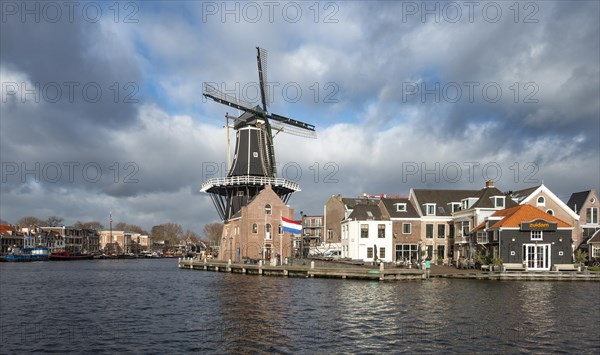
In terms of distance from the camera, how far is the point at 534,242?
2130 inches

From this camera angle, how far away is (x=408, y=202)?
70438mm

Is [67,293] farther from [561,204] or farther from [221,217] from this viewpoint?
[561,204]

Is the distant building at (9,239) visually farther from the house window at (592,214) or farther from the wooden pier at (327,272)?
the house window at (592,214)

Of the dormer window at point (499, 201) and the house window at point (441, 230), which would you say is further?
the house window at point (441, 230)

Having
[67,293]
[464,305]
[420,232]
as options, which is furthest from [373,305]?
[420,232]

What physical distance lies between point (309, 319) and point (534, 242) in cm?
3481

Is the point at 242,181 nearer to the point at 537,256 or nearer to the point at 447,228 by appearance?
the point at 447,228

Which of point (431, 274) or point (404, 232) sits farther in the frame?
point (404, 232)

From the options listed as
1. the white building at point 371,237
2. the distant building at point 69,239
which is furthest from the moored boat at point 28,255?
the white building at point 371,237

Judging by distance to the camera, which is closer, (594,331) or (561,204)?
(594,331)

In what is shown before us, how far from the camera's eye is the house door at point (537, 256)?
54.0m

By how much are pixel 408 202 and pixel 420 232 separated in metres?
4.40

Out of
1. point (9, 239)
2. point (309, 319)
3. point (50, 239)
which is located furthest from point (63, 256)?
point (309, 319)

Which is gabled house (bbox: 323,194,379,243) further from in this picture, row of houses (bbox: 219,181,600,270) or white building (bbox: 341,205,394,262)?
white building (bbox: 341,205,394,262)
